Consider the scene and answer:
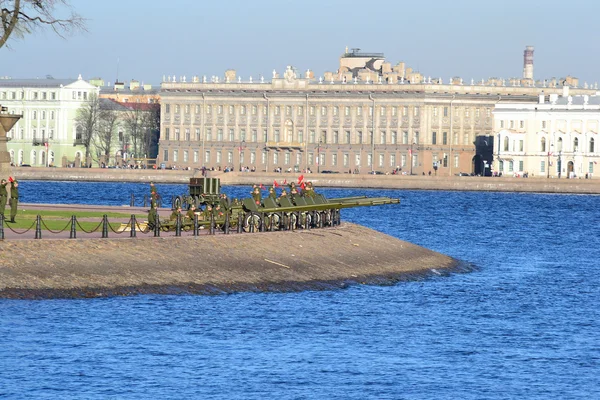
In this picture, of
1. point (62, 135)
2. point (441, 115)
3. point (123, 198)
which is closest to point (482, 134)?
point (441, 115)

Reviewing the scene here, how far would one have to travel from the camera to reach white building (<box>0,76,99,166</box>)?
185375 mm

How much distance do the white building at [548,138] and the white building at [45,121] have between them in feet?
149

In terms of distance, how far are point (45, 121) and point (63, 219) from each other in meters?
136

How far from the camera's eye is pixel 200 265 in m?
43.3

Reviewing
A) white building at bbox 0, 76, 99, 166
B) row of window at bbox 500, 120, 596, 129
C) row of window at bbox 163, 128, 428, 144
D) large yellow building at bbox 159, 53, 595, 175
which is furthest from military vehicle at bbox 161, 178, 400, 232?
white building at bbox 0, 76, 99, 166

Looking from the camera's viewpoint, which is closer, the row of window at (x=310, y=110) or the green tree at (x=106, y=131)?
the row of window at (x=310, y=110)

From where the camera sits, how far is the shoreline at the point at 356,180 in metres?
147

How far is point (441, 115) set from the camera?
17175 centimetres

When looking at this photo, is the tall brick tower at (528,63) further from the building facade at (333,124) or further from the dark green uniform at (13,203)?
the dark green uniform at (13,203)

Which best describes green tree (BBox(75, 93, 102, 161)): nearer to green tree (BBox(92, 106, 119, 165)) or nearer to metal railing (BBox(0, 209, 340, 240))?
green tree (BBox(92, 106, 119, 165))

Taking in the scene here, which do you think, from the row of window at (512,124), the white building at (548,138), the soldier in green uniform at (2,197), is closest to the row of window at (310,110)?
the row of window at (512,124)

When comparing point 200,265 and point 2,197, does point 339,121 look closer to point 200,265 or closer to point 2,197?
point 2,197

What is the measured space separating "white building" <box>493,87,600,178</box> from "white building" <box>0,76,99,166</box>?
1793 inches

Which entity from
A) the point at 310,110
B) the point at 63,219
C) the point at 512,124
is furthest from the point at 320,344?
the point at 310,110
